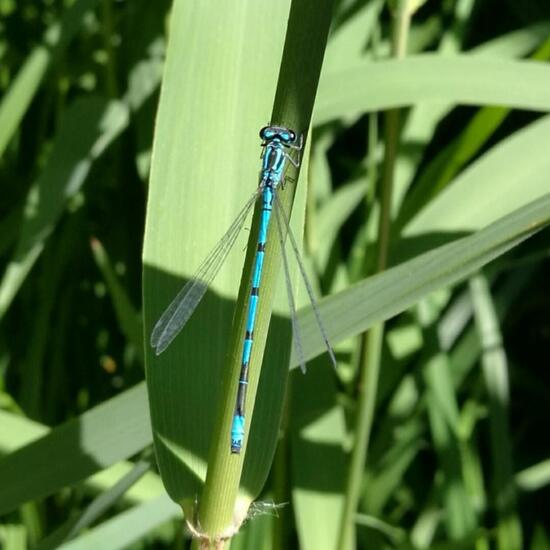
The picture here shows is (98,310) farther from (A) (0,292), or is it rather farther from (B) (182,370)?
(B) (182,370)

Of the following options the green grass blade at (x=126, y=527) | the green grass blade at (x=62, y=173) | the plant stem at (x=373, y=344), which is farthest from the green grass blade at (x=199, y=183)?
the green grass blade at (x=62, y=173)

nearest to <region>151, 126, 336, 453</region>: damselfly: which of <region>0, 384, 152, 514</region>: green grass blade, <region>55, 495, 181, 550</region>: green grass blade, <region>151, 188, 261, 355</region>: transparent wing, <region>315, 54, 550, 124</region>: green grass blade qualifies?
<region>151, 188, 261, 355</region>: transparent wing

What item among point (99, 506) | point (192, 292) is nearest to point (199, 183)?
point (192, 292)

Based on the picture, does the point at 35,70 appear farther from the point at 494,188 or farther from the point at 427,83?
the point at 494,188

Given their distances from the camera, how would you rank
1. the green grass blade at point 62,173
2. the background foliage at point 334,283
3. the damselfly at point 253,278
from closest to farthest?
1. the damselfly at point 253,278
2. the background foliage at point 334,283
3. the green grass blade at point 62,173

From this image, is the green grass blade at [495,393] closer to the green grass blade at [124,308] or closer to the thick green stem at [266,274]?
the green grass blade at [124,308]

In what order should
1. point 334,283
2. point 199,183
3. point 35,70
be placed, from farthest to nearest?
point 334,283 < point 35,70 < point 199,183

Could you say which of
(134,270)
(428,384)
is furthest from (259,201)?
(134,270)
